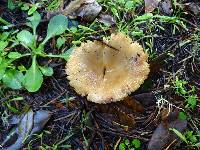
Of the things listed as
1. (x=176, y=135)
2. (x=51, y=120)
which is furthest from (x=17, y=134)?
(x=176, y=135)

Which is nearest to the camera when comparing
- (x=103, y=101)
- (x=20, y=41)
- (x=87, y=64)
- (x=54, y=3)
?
(x=103, y=101)

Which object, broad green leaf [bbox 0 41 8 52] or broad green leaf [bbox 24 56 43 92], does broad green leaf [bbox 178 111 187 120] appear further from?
broad green leaf [bbox 0 41 8 52]

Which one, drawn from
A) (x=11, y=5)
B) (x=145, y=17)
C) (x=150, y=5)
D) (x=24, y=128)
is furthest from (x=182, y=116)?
(x=11, y=5)

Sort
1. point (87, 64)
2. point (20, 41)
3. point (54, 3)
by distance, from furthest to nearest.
A: point (54, 3) < point (20, 41) < point (87, 64)

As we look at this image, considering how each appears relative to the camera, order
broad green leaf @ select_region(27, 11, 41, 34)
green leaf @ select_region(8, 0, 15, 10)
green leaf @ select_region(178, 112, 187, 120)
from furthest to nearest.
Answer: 1. green leaf @ select_region(8, 0, 15, 10)
2. broad green leaf @ select_region(27, 11, 41, 34)
3. green leaf @ select_region(178, 112, 187, 120)

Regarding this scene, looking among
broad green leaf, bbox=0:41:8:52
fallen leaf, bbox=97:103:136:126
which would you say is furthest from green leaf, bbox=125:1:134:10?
broad green leaf, bbox=0:41:8:52

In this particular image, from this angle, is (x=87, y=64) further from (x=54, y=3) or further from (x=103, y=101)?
(x=54, y=3)
